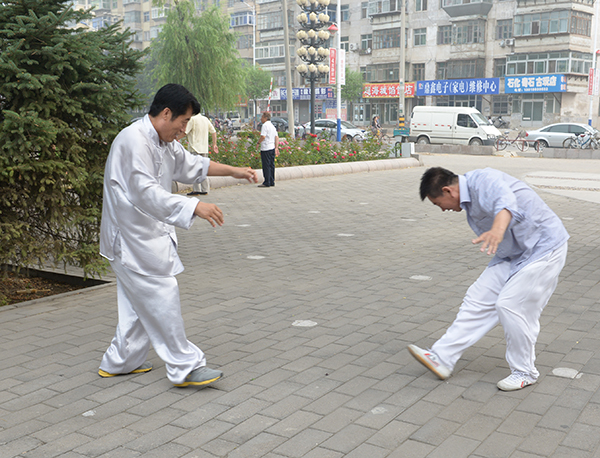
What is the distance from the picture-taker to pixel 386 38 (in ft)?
195

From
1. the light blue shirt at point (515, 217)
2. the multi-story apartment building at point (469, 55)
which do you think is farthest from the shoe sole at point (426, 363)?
the multi-story apartment building at point (469, 55)

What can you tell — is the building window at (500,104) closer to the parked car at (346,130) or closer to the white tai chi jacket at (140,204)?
the parked car at (346,130)

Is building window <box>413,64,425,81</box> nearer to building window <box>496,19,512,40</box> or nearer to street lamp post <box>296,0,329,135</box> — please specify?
building window <box>496,19,512,40</box>

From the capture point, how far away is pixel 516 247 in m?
3.69

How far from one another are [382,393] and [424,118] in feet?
95.4

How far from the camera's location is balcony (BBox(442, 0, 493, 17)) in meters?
51.8

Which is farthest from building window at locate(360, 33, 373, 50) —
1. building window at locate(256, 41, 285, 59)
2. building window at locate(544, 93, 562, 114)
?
building window at locate(544, 93, 562, 114)

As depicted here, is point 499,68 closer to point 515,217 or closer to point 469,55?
point 469,55

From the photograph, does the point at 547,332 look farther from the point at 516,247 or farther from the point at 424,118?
the point at 424,118

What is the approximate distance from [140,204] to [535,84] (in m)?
48.9

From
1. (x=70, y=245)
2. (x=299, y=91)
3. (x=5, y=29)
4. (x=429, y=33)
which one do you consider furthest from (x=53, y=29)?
(x=299, y=91)

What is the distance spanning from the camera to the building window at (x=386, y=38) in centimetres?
5831

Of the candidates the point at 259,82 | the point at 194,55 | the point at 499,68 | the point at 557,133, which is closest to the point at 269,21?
the point at 259,82

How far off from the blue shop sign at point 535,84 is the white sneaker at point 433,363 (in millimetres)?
47036
